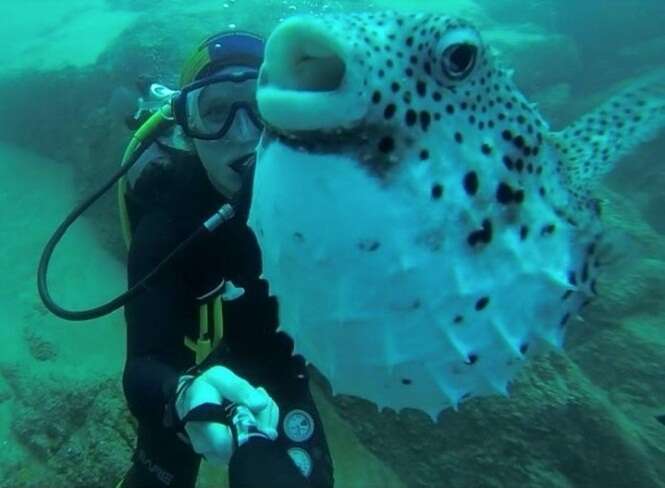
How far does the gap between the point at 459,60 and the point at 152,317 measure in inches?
59.7

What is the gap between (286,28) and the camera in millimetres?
749

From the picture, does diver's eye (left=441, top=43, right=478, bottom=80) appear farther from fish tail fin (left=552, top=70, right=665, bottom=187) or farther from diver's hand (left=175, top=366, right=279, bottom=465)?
diver's hand (left=175, top=366, right=279, bottom=465)

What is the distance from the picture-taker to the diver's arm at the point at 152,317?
1912 mm

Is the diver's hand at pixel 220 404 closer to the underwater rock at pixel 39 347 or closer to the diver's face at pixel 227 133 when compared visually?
the diver's face at pixel 227 133

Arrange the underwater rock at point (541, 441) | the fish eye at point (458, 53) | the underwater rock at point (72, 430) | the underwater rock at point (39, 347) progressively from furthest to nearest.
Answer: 1. the underwater rock at point (39, 347)
2. the underwater rock at point (72, 430)
3. the underwater rock at point (541, 441)
4. the fish eye at point (458, 53)

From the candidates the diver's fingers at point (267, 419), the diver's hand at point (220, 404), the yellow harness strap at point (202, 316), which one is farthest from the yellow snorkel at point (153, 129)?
the diver's fingers at point (267, 419)

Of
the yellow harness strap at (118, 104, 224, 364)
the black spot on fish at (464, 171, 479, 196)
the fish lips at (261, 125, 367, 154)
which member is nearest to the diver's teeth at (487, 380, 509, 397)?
the black spot on fish at (464, 171, 479, 196)

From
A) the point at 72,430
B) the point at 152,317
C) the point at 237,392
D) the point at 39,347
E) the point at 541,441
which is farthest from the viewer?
the point at 39,347

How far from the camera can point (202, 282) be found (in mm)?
2236

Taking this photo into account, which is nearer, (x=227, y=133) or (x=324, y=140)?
(x=324, y=140)

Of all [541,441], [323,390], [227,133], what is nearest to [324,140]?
[227,133]

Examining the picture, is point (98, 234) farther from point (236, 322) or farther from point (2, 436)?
point (236, 322)

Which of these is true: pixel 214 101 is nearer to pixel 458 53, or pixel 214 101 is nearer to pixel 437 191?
pixel 458 53

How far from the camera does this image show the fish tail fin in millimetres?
1454
